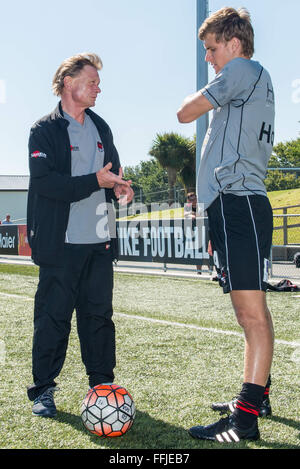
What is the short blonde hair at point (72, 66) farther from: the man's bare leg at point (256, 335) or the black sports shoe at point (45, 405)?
the black sports shoe at point (45, 405)

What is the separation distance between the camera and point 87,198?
10.5 ft

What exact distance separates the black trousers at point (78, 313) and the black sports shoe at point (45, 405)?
0.11 feet

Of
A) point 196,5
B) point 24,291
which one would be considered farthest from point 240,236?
point 196,5

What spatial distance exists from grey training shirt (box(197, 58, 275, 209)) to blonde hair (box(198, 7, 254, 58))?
147mm

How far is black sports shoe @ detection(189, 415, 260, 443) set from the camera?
2559 millimetres

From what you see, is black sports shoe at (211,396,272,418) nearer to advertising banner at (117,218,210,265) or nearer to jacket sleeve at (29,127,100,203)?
jacket sleeve at (29,127,100,203)

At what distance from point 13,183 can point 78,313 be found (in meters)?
65.3

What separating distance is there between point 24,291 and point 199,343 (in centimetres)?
Result: 517

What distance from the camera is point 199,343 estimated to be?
4.94 m

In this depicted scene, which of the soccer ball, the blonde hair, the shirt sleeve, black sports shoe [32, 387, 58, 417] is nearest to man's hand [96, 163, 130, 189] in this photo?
the shirt sleeve

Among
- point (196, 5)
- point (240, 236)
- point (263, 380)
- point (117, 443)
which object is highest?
point (196, 5)

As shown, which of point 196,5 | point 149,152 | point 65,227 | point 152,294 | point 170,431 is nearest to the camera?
point 170,431
